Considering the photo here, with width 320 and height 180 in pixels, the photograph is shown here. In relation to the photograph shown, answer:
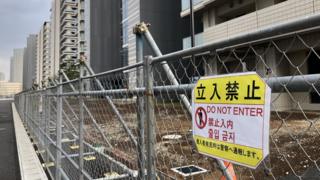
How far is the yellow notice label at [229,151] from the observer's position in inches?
43.1

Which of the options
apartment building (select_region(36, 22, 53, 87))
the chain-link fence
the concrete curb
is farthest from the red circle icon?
apartment building (select_region(36, 22, 53, 87))

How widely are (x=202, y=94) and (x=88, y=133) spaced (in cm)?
372

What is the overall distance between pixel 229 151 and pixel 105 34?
147 ft

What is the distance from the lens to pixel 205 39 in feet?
64.7

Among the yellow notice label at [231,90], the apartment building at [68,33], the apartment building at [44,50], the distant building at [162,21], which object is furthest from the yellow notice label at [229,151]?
the apartment building at [44,50]

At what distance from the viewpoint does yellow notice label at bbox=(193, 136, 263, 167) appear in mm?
1095

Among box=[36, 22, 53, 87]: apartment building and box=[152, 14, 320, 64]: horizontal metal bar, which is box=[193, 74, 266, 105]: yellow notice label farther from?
box=[36, 22, 53, 87]: apartment building

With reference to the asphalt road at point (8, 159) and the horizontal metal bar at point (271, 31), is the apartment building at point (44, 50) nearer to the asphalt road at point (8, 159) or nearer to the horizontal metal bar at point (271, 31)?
the asphalt road at point (8, 159)

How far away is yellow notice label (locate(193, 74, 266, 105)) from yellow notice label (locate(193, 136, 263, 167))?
17cm

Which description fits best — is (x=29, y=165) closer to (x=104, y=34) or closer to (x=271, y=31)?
(x=271, y=31)

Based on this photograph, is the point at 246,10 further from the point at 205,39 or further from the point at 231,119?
the point at 231,119

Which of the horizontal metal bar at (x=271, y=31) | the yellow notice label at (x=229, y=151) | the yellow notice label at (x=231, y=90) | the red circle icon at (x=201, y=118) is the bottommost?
the yellow notice label at (x=229, y=151)

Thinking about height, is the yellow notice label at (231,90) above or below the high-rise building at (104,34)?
below

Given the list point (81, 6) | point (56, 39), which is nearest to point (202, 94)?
point (81, 6)
